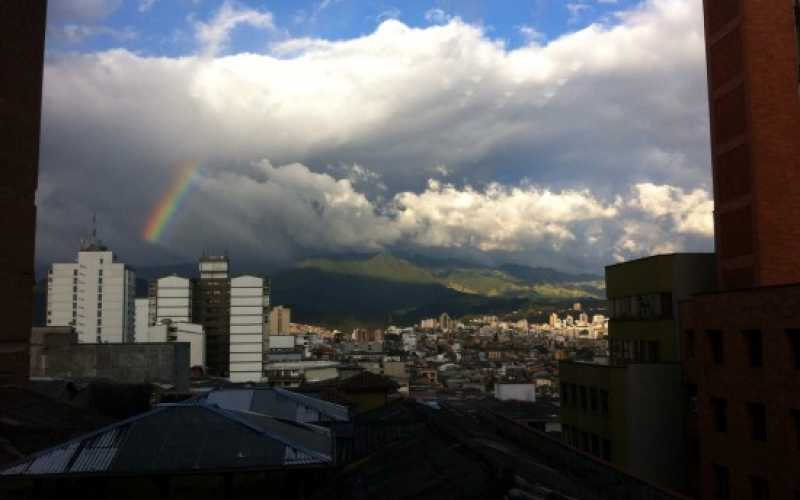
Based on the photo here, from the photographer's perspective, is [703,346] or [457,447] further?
[703,346]

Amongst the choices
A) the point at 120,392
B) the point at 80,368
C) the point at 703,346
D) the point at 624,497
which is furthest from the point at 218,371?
the point at 624,497

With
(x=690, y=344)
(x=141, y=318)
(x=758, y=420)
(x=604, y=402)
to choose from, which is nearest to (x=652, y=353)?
(x=604, y=402)

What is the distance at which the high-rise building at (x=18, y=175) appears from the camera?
32219 millimetres

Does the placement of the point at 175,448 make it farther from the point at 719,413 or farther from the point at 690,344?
the point at 690,344

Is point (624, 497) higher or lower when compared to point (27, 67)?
lower

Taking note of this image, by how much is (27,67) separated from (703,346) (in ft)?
108

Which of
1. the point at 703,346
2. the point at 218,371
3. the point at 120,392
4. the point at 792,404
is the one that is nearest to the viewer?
the point at 792,404

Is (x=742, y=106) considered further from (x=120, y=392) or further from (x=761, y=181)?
(x=120, y=392)

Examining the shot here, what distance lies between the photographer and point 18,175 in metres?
33.2

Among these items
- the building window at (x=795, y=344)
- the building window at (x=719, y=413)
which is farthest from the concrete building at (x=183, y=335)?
the building window at (x=795, y=344)

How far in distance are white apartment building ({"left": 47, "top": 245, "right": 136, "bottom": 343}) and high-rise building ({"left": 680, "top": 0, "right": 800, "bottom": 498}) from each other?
11308 centimetres

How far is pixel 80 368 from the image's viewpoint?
6300cm

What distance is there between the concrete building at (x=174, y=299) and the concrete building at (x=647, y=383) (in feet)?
296

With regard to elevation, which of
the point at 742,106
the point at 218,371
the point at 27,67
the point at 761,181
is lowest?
the point at 218,371
